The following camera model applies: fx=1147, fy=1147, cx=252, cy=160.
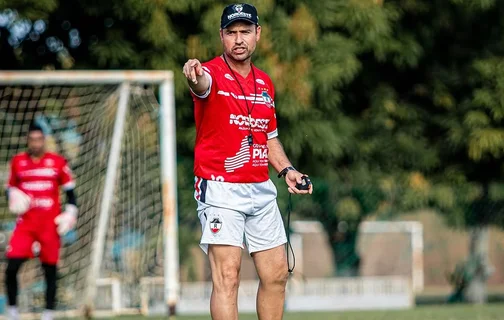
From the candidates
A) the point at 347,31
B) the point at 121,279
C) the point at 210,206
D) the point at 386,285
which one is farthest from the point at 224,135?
the point at 386,285

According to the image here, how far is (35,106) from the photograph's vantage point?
641 inches

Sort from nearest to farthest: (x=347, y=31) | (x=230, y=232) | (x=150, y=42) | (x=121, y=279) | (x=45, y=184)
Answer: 1. (x=230, y=232)
2. (x=45, y=184)
3. (x=121, y=279)
4. (x=150, y=42)
5. (x=347, y=31)

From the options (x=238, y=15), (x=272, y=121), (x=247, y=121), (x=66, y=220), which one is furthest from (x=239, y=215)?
(x=66, y=220)

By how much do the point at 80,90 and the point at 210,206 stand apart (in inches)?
397

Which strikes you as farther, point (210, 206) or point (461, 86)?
point (461, 86)

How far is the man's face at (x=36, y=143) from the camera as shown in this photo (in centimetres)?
1262

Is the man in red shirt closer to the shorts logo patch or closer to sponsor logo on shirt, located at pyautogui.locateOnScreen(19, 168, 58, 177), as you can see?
the shorts logo patch

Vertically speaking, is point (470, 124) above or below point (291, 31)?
below

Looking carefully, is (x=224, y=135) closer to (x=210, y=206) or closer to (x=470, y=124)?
(x=210, y=206)

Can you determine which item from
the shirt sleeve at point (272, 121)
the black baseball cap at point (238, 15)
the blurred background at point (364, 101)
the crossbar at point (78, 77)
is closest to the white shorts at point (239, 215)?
the shirt sleeve at point (272, 121)

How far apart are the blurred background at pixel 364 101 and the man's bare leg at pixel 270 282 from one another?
10649 millimetres

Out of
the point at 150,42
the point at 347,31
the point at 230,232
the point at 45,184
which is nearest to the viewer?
the point at 230,232

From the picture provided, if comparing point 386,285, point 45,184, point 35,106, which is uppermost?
point 35,106

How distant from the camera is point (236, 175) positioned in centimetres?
716
